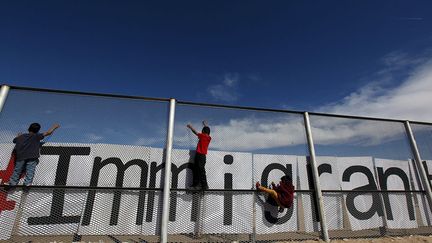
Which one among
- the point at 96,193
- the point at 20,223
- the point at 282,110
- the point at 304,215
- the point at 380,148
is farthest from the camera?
the point at 380,148

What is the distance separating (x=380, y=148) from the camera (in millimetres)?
5492

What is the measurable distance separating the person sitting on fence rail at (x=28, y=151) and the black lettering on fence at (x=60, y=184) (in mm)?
142

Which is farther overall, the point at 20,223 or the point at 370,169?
the point at 370,169

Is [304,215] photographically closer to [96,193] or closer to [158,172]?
[158,172]

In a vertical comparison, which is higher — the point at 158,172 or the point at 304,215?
the point at 158,172

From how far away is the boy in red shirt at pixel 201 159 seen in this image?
4.47 metres

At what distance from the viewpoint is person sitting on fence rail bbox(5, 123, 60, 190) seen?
389 cm

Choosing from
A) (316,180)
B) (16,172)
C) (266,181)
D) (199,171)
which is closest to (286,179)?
(266,181)

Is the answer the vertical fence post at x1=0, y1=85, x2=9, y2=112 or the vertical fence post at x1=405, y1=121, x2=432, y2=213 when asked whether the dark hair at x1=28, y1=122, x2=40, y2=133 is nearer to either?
the vertical fence post at x1=0, y1=85, x2=9, y2=112

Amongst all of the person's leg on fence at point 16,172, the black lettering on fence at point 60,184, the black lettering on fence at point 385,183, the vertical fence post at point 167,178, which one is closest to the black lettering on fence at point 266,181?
the vertical fence post at point 167,178

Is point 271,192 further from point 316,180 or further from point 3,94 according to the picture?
point 3,94

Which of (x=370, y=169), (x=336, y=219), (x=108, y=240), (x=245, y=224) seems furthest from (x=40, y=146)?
(x=370, y=169)

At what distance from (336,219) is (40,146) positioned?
522 cm

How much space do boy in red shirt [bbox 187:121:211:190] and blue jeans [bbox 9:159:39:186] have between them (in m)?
2.43
